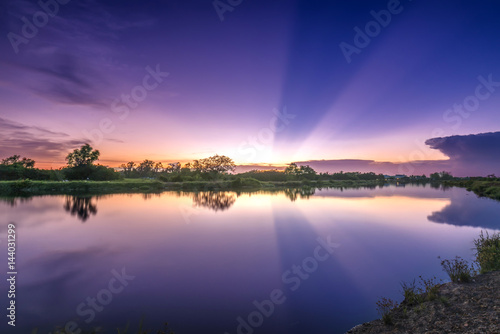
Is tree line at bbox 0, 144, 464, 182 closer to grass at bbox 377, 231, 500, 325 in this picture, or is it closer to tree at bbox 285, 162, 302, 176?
tree at bbox 285, 162, 302, 176

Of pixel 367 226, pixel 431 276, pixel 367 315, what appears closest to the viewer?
pixel 367 315

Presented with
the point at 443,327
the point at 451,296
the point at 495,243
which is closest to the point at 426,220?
the point at 495,243

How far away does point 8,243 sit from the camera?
1273 centimetres

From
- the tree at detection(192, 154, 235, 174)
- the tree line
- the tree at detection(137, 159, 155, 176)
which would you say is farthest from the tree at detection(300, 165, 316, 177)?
the tree at detection(137, 159, 155, 176)

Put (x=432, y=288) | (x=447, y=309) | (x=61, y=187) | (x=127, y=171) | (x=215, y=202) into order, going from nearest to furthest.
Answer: (x=447, y=309) → (x=432, y=288) → (x=215, y=202) → (x=61, y=187) → (x=127, y=171)

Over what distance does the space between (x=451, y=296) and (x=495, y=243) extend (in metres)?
6.11

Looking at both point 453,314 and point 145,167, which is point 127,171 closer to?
point 145,167

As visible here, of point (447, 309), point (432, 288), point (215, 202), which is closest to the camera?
point (447, 309)

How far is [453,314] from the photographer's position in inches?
→ 190

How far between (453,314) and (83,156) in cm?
8651

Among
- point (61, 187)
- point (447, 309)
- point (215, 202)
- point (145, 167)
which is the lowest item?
point (215, 202)

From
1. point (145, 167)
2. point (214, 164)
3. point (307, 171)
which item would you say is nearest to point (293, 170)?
point (307, 171)

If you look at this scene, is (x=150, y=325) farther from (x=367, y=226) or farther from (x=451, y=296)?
(x=367, y=226)

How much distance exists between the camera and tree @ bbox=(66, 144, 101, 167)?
69500 millimetres
